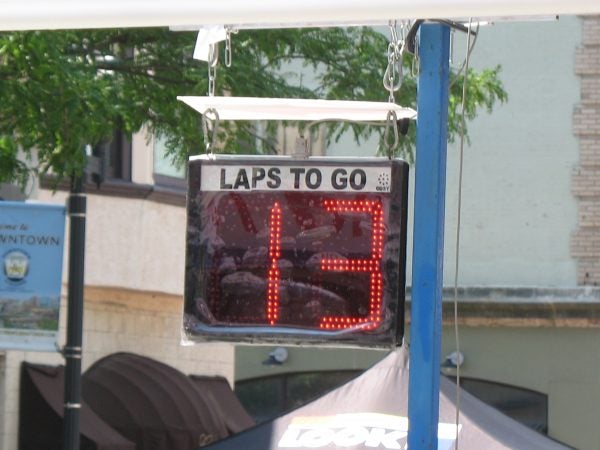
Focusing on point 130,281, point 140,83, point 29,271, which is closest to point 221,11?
point 140,83

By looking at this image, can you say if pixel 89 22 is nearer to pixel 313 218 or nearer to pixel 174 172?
pixel 313 218

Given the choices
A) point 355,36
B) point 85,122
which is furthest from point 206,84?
point 355,36

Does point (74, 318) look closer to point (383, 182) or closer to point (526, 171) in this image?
point (383, 182)

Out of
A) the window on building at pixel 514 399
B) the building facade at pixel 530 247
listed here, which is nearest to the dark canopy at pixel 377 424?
the building facade at pixel 530 247

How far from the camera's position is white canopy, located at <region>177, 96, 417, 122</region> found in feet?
21.5

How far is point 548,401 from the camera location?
22.5m

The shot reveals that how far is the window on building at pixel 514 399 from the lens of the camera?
22562mm

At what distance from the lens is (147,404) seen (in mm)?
16141

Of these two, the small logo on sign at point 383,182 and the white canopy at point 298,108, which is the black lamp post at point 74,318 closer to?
the white canopy at point 298,108

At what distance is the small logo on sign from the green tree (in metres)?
4.65

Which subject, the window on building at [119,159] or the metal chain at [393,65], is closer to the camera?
the metal chain at [393,65]

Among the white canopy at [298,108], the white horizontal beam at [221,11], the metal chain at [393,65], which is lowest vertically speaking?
the white canopy at [298,108]

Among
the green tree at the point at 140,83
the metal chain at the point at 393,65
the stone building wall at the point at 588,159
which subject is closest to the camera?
the metal chain at the point at 393,65

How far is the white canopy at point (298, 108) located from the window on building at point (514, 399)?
1613 cm
